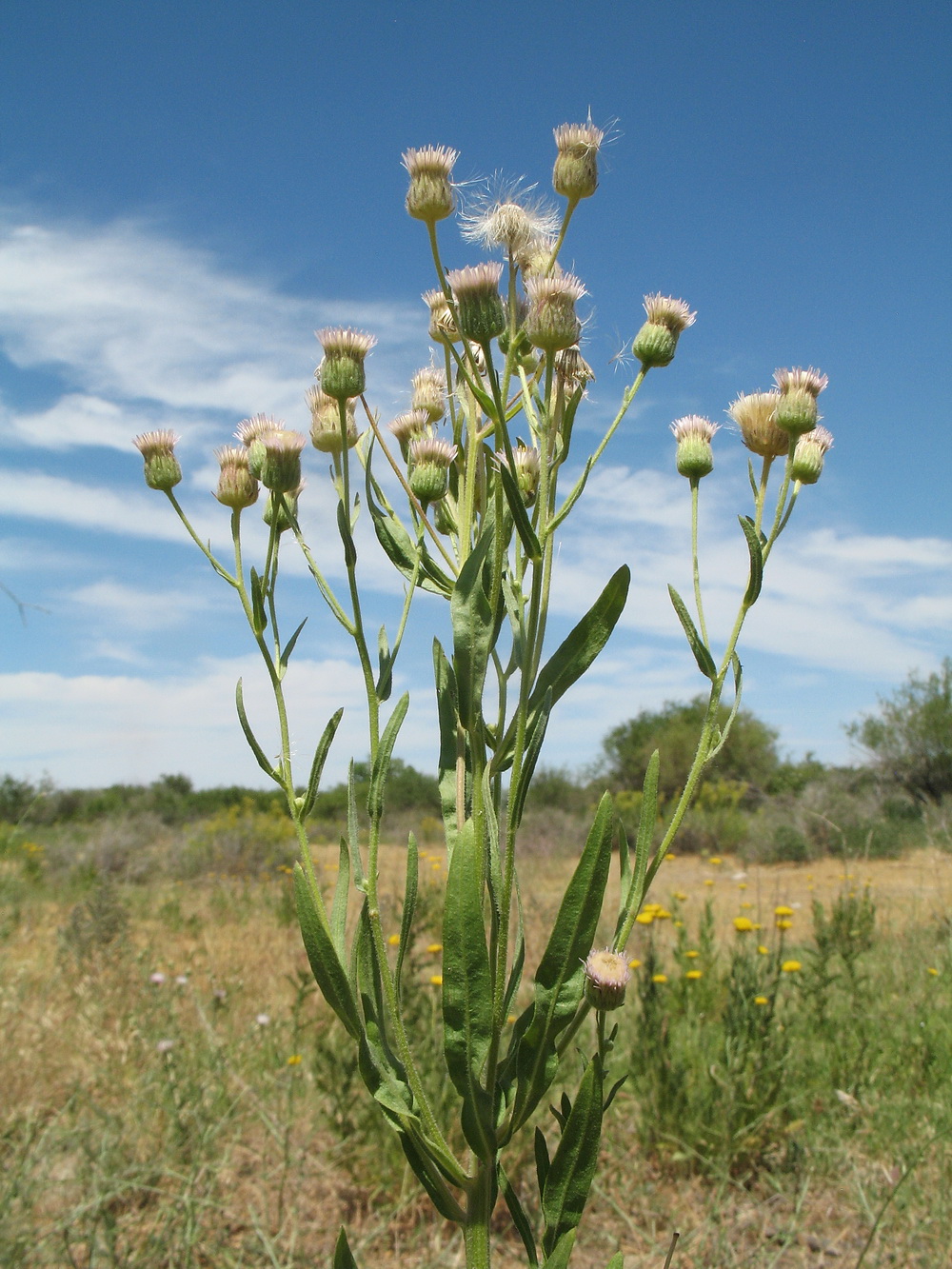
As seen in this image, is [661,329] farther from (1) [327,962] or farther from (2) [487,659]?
(1) [327,962]

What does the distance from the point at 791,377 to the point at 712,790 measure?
19209mm

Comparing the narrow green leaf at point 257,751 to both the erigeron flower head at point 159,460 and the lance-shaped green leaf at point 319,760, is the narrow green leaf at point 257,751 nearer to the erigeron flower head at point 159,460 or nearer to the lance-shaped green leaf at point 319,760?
the lance-shaped green leaf at point 319,760

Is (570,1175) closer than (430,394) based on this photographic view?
Yes

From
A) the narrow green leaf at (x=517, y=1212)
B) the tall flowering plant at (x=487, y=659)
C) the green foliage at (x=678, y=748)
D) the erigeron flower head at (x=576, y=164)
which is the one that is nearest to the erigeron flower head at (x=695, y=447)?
the tall flowering plant at (x=487, y=659)

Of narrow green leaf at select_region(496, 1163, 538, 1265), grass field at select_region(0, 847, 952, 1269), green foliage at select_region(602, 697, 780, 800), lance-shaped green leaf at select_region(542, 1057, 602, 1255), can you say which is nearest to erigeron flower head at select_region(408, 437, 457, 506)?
lance-shaped green leaf at select_region(542, 1057, 602, 1255)

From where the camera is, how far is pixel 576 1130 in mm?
1136

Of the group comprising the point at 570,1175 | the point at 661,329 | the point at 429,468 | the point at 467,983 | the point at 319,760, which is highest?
the point at 661,329

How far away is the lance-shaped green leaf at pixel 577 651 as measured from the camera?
4.07 feet

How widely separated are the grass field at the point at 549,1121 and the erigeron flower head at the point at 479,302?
7.54 ft

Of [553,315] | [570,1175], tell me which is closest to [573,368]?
[553,315]

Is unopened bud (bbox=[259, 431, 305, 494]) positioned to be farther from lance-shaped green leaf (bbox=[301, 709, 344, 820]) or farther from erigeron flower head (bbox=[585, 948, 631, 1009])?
erigeron flower head (bbox=[585, 948, 631, 1009])

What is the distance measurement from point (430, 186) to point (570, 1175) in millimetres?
1460

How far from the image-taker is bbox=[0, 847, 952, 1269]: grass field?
2.77 metres

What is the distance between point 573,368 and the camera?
1400 mm
